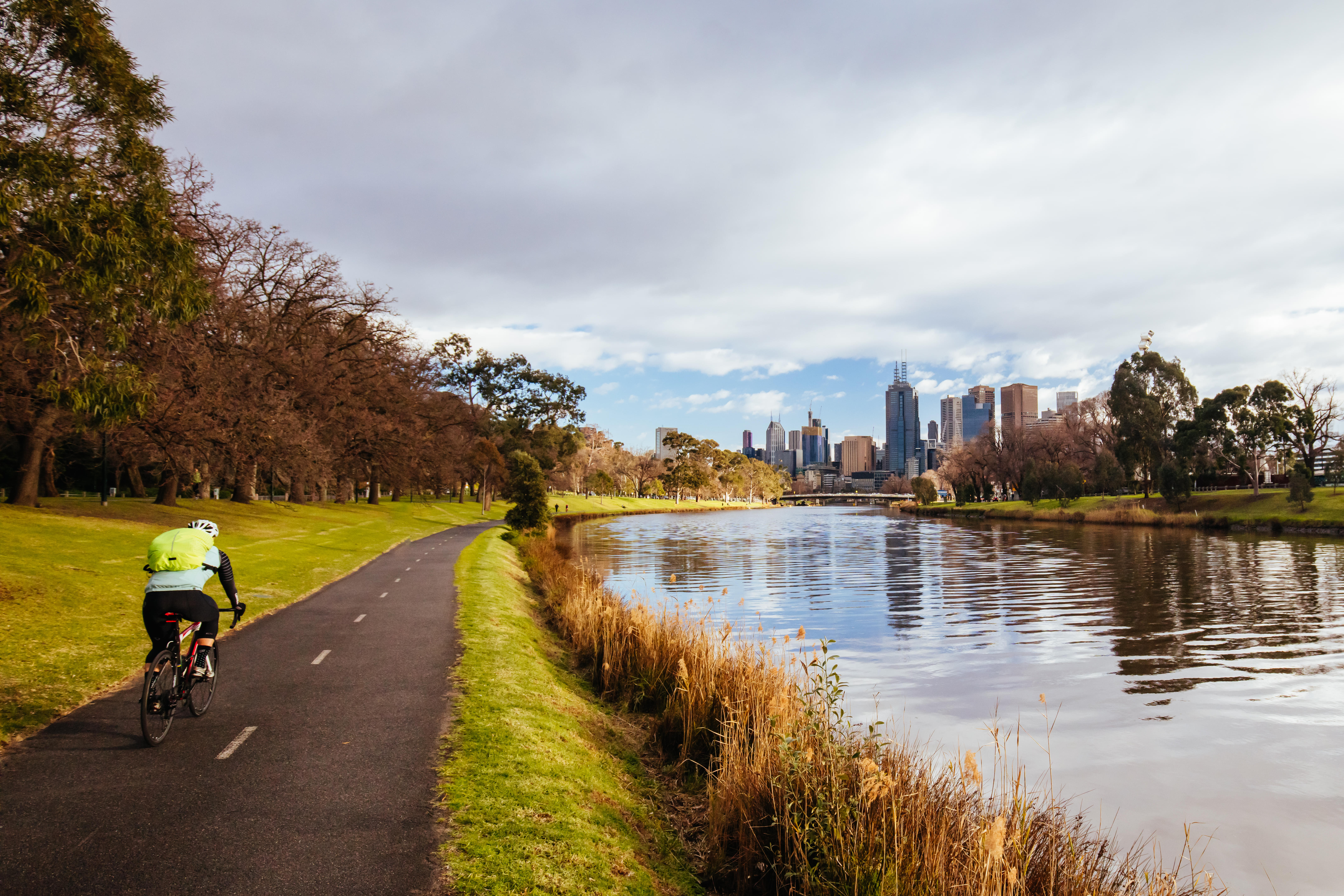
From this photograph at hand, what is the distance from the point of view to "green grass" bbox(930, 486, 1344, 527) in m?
55.4

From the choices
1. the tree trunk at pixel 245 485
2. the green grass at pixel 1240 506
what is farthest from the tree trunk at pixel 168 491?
the green grass at pixel 1240 506

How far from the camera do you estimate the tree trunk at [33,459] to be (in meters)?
28.9

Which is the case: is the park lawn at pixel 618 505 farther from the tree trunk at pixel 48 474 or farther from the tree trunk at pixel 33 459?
the tree trunk at pixel 33 459

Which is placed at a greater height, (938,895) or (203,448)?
(203,448)

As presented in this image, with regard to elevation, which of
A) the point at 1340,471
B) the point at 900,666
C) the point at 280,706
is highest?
the point at 1340,471

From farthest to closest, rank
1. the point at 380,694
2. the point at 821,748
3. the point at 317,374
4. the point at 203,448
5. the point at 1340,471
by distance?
the point at 1340,471 < the point at 317,374 < the point at 203,448 < the point at 380,694 < the point at 821,748

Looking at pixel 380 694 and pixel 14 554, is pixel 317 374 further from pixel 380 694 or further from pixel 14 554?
pixel 380 694

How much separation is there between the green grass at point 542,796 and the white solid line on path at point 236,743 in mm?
2244

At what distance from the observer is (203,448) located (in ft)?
111

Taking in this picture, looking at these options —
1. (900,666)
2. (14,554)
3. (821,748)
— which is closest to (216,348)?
(14,554)

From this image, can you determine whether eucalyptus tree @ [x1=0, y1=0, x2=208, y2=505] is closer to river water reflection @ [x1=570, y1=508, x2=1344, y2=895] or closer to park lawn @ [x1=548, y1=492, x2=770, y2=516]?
river water reflection @ [x1=570, y1=508, x2=1344, y2=895]

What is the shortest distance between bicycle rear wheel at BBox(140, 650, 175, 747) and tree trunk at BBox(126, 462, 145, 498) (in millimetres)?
45128

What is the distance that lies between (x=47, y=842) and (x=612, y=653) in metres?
9.72

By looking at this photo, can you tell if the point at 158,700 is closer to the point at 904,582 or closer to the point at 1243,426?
the point at 904,582
